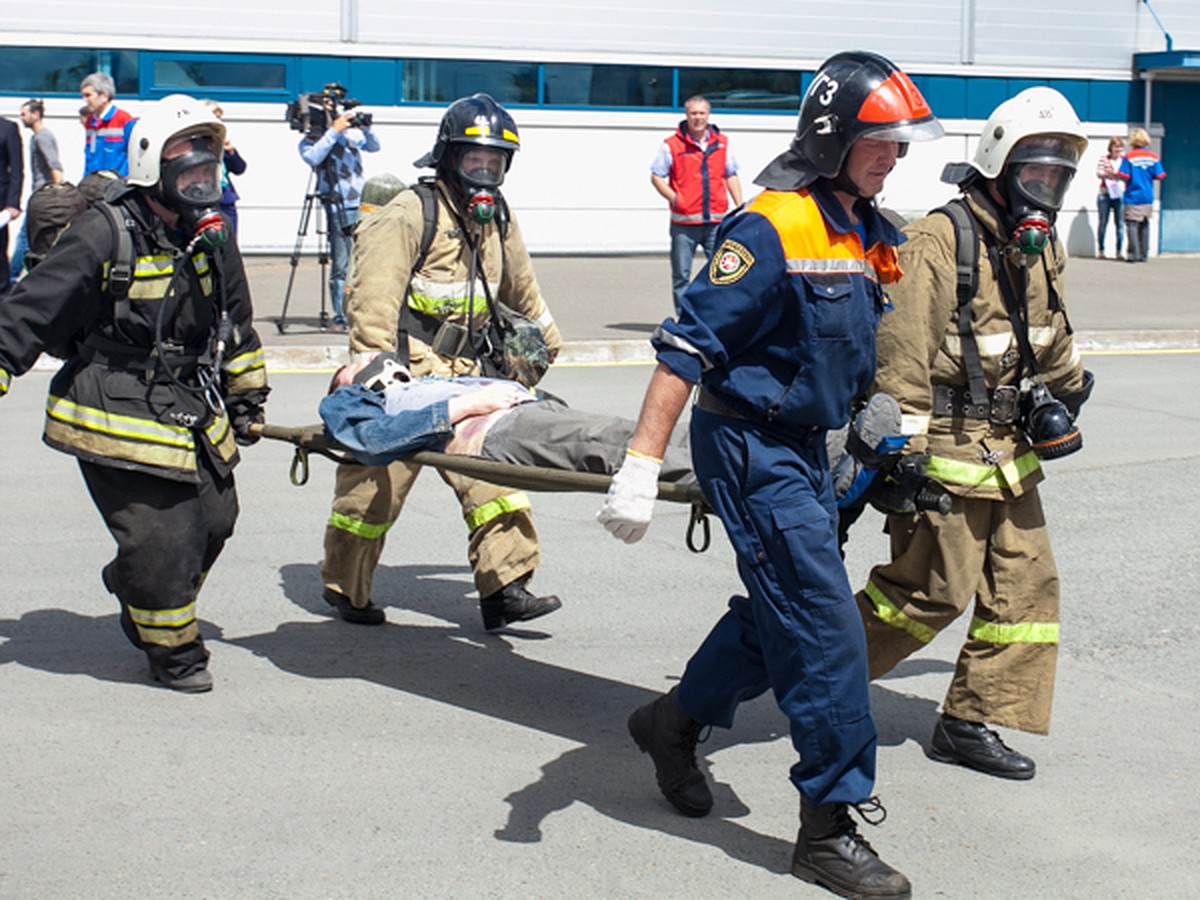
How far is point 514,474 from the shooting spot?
15.6 feet

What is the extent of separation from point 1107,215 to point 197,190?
63.4 ft

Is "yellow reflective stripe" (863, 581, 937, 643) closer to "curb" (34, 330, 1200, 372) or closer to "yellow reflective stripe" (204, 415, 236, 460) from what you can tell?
"yellow reflective stripe" (204, 415, 236, 460)

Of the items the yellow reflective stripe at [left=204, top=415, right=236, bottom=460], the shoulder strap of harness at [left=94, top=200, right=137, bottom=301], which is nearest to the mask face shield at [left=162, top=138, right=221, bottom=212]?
the shoulder strap of harness at [left=94, top=200, right=137, bottom=301]

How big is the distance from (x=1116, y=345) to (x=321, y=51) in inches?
411

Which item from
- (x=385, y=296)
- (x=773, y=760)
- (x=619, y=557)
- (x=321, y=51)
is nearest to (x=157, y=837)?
(x=773, y=760)

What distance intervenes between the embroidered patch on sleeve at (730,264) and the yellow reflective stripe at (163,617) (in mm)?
2371

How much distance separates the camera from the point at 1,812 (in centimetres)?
440

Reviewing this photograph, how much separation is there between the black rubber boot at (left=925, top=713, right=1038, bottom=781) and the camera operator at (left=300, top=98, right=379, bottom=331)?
31.0ft

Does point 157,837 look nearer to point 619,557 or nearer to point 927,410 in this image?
point 927,410

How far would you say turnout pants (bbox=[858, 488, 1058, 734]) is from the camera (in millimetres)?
4711

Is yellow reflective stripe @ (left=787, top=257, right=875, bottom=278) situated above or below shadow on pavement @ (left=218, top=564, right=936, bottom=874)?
above

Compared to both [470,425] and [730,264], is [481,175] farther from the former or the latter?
[730,264]

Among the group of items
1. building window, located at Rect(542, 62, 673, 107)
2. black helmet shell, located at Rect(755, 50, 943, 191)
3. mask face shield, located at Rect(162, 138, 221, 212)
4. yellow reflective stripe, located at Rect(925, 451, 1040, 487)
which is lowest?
yellow reflective stripe, located at Rect(925, 451, 1040, 487)

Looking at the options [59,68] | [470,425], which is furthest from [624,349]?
[59,68]
